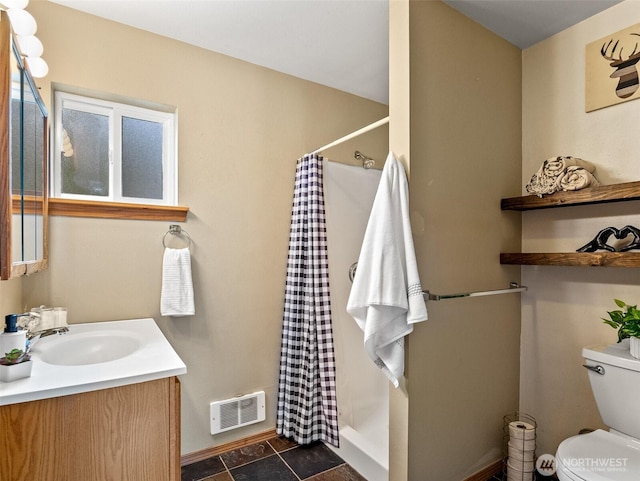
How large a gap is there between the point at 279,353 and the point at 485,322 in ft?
4.07

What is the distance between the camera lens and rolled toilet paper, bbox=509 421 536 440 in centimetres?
173

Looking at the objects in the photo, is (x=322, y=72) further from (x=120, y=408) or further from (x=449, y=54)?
(x=120, y=408)

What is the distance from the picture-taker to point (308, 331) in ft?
6.86

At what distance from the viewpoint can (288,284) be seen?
7.27ft

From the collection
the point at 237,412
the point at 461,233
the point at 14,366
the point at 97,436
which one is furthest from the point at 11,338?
the point at 461,233

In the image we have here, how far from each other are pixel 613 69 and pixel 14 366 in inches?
104

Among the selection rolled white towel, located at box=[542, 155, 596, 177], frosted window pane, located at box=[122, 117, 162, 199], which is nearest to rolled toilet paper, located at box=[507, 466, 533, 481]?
rolled white towel, located at box=[542, 155, 596, 177]

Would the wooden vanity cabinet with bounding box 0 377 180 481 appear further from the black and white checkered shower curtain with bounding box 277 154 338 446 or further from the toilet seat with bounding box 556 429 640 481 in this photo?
the toilet seat with bounding box 556 429 640 481

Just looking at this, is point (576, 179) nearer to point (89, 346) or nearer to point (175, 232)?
point (175, 232)

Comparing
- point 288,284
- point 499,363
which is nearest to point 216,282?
point 288,284

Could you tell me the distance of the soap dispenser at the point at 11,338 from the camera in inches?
42.4

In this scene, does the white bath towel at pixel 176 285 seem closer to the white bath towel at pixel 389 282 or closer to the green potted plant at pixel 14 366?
the green potted plant at pixel 14 366

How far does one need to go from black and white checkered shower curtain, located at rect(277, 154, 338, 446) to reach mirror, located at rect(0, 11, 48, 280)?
1263 millimetres

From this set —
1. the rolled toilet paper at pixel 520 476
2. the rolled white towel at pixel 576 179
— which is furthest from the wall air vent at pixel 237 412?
the rolled white towel at pixel 576 179
